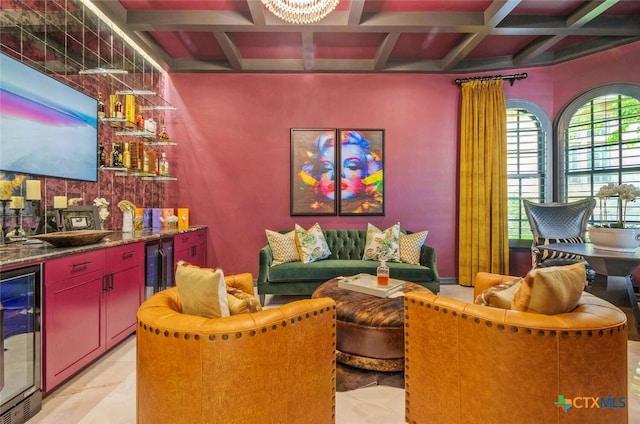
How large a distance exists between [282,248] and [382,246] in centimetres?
131

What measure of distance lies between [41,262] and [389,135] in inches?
163

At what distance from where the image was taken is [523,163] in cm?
444

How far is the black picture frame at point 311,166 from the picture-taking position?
14.5 feet

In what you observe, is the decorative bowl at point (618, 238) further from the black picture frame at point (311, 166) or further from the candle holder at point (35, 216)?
the candle holder at point (35, 216)

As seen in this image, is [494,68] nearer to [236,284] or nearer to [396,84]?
[396,84]

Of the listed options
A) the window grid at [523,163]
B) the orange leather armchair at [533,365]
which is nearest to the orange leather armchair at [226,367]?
the orange leather armchair at [533,365]

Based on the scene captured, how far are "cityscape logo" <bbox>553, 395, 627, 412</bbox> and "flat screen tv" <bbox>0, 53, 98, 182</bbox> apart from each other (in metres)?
3.47

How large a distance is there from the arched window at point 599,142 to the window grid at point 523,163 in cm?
25

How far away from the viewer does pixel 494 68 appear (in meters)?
4.35

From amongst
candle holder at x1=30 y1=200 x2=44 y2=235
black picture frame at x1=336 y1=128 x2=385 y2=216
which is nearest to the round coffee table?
black picture frame at x1=336 y1=128 x2=385 y2=216

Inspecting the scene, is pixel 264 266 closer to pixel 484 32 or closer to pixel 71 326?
pixel 71 326

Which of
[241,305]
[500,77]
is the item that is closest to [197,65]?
[241,305]

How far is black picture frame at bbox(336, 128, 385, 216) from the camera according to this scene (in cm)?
443

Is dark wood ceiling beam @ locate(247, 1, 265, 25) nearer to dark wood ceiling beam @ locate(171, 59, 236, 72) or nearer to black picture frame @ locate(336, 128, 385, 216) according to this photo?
dark wood ceiling beam @ locate(171, 59, 236, 72)
